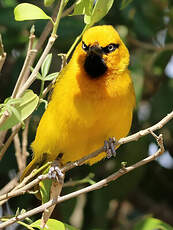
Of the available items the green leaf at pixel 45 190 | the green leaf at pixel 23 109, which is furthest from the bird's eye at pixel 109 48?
the green leaf at pixel 23 109

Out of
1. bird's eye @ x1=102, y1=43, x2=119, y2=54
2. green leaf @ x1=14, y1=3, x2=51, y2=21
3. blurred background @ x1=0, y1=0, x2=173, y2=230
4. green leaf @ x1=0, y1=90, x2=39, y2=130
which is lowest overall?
blurred background @ x1=0, y1=0, x2=173, y2=230

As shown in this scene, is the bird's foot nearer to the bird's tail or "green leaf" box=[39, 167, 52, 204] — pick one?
"green leaf" box=[39, 167, 52, 204]

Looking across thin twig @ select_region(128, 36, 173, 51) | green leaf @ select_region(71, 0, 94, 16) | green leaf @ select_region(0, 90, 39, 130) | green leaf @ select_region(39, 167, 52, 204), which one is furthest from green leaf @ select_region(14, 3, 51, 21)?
thin twig @ select_region(128, 36, 173, 51)

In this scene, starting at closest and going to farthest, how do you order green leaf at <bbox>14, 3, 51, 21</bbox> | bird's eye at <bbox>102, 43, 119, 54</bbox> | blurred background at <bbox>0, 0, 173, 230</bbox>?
green leaf at <bbox>14, 3, 51, 21</bbox>
bird's eye at <bbox>102, 43, 119, 54</bbox>
blurred background at <bbox>0, 0, 173, 230</bbox>

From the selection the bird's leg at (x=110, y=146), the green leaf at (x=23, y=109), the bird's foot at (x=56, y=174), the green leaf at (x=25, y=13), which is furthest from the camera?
the bird's leg at (x=110, y=146)

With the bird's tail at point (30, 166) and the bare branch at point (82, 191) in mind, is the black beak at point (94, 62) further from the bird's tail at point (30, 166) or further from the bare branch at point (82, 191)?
the bare branch at point (82, 191)

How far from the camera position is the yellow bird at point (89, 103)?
2.50 meters

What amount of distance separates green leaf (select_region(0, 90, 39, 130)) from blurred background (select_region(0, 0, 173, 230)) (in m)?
1.21

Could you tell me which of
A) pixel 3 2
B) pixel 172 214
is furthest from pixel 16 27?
pixel 172 214

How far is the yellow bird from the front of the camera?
2.50 m

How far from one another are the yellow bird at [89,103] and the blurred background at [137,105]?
1.56 ft

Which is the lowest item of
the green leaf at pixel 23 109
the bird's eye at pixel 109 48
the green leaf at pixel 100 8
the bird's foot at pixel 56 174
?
Answer: the bird's foot at pixel 56 174

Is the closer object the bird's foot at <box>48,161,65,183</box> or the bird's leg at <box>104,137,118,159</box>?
the bird's foot at <box>48,161,65,183</box>

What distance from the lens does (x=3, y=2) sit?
11.3 ft
